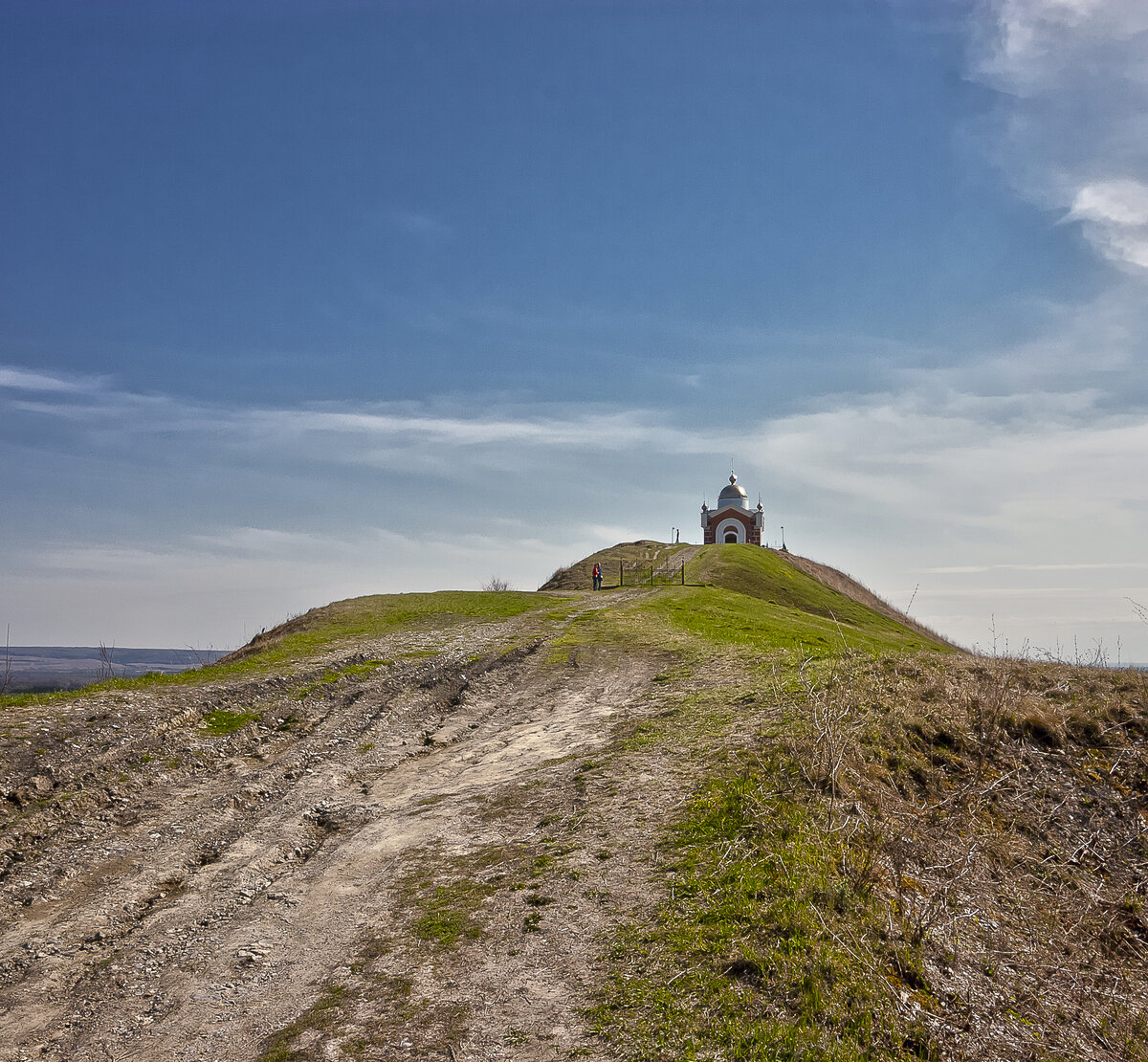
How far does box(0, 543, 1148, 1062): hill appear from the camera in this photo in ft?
20.5

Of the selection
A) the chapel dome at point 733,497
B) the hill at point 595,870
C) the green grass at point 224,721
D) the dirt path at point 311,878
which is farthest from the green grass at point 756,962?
the chapel dome at point 733,497

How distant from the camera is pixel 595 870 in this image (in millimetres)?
8586

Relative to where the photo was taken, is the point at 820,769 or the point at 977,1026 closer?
the point at 977,1026

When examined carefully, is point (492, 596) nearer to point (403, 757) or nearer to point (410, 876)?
point (403, 757)

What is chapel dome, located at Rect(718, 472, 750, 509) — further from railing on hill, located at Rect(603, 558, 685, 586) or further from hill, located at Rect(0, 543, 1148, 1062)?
hill, located at Rect(0, 543, 1148, 1062)

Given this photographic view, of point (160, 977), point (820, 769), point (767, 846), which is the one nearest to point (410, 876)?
point (160, 977)

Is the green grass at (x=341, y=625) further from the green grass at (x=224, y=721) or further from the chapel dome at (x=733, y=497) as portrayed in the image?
the chapel dome at (x=733, y=497)

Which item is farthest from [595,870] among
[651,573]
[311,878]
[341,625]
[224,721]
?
[651,573]

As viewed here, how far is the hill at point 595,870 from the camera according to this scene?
624cm

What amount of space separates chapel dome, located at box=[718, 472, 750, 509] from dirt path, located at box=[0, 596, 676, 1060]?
242 feet

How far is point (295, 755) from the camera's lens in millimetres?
14945

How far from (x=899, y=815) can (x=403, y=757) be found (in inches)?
379

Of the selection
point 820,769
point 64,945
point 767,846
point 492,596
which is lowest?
point 64,945

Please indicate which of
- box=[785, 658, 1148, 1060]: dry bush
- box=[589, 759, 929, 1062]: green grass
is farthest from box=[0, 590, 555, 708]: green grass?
box=[589, 759, 929, 1062]: green grass
